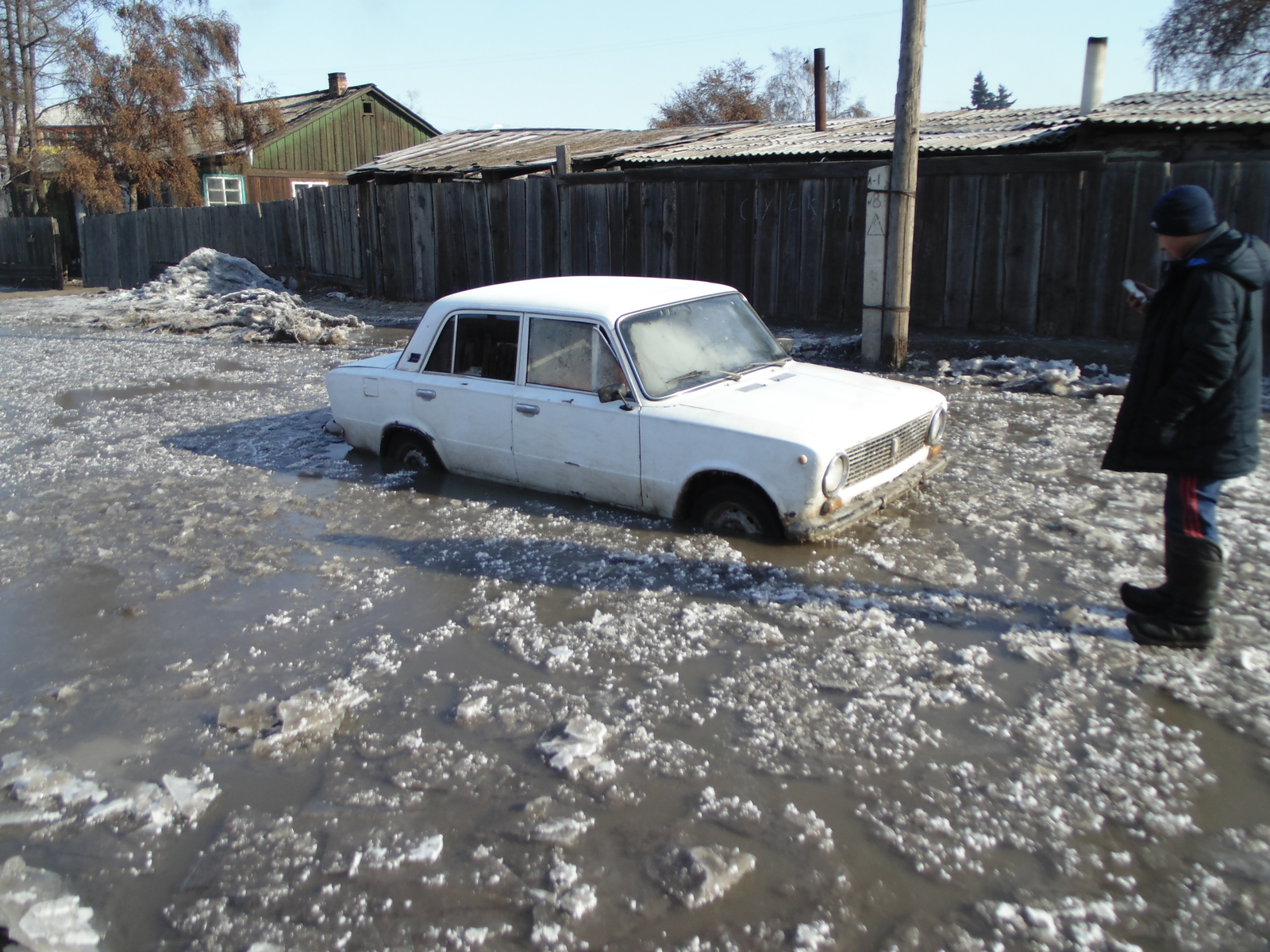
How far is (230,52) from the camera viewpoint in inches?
1164

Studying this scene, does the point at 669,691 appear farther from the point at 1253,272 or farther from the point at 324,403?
the point at 324,403

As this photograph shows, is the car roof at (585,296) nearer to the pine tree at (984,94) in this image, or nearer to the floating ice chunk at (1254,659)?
the floating ice chunk at (1254,659)

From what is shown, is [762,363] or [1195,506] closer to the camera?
[1195,506]

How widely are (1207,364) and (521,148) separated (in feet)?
63.9

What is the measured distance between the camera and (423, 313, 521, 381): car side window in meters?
6.52

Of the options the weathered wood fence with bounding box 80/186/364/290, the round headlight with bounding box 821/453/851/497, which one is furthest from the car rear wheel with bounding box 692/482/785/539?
the weathered wood fence with bounding box 80/186/364/290

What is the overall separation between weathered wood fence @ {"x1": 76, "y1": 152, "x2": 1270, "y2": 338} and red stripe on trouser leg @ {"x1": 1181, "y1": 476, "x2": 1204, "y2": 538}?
23.2ft

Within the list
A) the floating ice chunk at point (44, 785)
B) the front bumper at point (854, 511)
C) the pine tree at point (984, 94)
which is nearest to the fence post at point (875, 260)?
the front bumper at point (854, 511)

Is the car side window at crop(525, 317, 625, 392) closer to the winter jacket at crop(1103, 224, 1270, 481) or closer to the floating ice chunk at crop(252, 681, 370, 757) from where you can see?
the floating ice chunk at crop(252, 681, 370, 757)

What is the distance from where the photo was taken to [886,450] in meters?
5.61

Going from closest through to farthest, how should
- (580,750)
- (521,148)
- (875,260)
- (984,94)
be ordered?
(580,750) → (875,260) → (521,148) → (984,94)

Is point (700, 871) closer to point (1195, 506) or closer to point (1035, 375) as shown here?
point (1195, 506)

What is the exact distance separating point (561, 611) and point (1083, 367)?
7435mm

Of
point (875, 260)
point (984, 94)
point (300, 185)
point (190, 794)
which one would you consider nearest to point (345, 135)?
point (300, 185)
